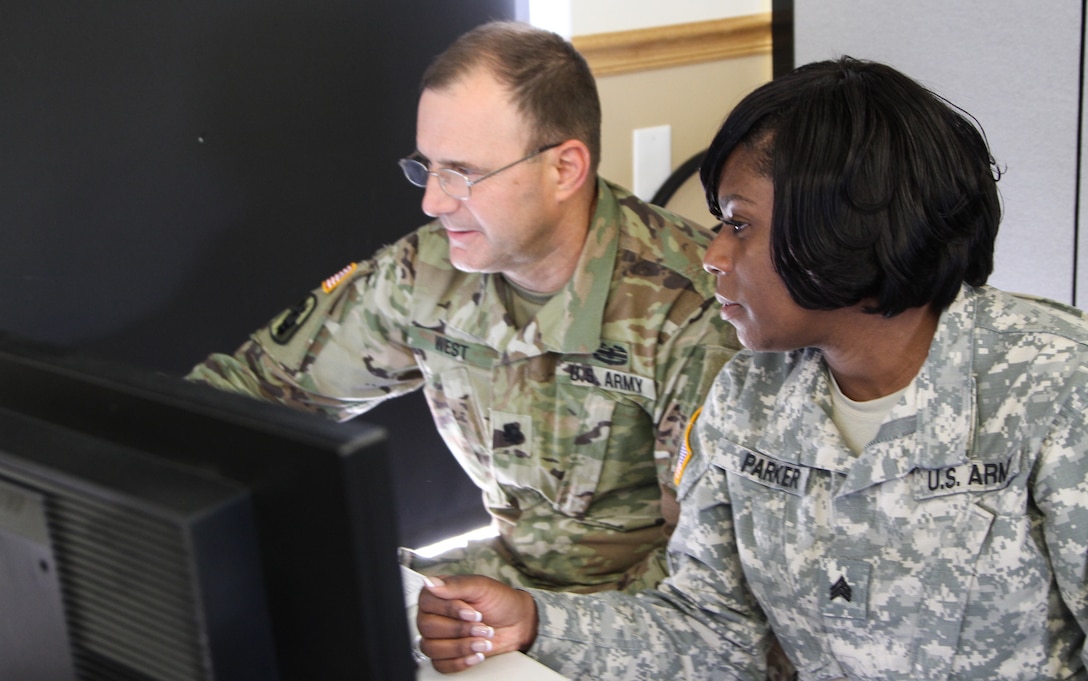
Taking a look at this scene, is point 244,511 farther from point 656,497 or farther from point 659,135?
point 659,135

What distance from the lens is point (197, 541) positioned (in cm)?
55

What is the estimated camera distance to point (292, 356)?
1.79 metres

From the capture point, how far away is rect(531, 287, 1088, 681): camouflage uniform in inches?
42.4

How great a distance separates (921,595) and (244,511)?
2.60ft

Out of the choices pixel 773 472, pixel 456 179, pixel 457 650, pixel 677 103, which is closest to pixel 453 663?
pixel 457 650

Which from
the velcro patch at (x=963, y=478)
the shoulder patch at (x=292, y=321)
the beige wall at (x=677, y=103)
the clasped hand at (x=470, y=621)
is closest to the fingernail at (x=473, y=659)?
the clasped hand at (x=470, y=621)

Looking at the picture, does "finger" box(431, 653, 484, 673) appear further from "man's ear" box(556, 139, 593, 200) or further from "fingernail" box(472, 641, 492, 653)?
"man's ear" box(556, 139, 593, 200)

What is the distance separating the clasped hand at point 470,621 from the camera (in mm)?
1115

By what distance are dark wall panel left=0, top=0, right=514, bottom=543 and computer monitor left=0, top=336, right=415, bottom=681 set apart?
130 cm

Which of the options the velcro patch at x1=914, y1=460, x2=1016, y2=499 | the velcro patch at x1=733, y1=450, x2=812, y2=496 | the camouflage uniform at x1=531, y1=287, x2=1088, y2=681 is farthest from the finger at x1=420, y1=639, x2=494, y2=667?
the velcro patch at x1=914, y1=460, x2=1016, y2=499

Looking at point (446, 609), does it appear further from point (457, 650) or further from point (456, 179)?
point (456, 179)

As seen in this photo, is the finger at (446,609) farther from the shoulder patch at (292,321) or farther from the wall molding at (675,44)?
the wall molding at (675,44)

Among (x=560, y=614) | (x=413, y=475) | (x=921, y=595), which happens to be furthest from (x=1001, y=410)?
(x=413, y=475)

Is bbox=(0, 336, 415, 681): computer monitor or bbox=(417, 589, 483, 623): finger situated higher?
bbox=(0, 336, 415, 681): computer monitor
